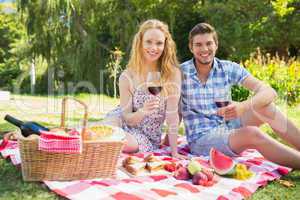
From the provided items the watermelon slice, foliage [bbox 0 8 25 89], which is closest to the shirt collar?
the watermelon slice

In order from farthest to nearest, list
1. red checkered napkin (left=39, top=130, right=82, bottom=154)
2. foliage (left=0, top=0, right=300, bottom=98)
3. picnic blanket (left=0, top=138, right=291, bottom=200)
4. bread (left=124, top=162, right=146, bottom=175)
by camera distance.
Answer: foliage (left=0, top=0, right=300, bottom=98), bread (left=124, top=162, right=146, bottom=175), red checkered napkin (left=39, top=130, right=82, bottom=154), picnic blanket (left=0, top=138, right=291, bottom=200)

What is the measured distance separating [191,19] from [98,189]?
59.8 ft

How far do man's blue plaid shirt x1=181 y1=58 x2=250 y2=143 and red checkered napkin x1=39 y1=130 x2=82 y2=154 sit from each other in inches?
51.7

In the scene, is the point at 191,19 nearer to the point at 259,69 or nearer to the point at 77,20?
the point at 77,20

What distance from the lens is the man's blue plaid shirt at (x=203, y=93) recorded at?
13.3 ft

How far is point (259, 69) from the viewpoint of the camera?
10914 millimetres

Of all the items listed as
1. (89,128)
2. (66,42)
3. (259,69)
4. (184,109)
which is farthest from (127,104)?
(66,42)

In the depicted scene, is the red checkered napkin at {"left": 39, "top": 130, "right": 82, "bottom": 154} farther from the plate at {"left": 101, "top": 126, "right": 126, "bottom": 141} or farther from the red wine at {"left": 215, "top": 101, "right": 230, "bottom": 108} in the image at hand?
the red wine at {"left": 215, "top": 101, "right": 230, "bottom": 108}

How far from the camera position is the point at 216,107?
4035 millimetres

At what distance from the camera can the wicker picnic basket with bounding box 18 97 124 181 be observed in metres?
3.13

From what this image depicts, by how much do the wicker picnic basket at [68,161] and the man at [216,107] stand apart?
0.99 metres

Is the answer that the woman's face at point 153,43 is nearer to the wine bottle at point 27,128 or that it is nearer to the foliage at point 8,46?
the wine bottle at point 27,128

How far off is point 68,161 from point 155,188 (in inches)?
25.4

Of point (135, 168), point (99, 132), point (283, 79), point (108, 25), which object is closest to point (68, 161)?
point (99, 132)
